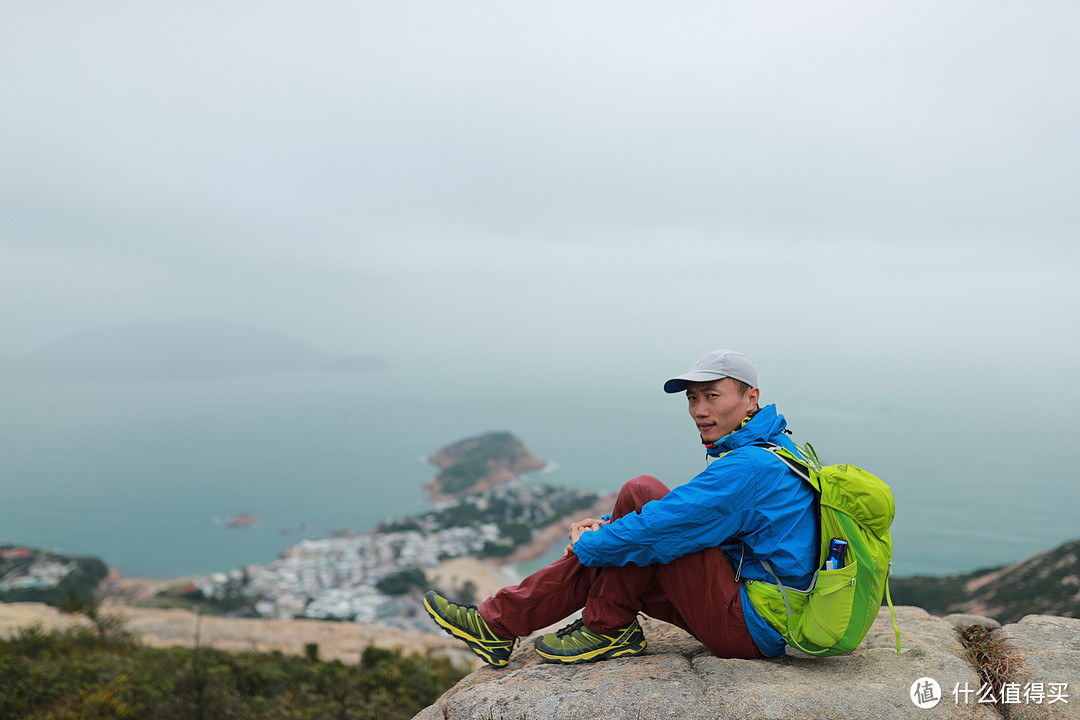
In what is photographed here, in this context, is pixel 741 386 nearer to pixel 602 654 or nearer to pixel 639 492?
pixel 639 492

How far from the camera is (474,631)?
3.39 meters

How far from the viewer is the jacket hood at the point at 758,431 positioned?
263 cm

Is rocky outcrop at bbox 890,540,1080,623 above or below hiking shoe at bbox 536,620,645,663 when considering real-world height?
below

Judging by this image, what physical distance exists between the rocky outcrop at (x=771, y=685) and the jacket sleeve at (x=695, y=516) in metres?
0.64

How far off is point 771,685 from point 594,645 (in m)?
1.02

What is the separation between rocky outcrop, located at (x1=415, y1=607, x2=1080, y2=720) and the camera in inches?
98.5

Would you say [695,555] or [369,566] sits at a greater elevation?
[695,555]

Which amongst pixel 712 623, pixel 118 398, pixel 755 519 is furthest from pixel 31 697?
pixel 118 398

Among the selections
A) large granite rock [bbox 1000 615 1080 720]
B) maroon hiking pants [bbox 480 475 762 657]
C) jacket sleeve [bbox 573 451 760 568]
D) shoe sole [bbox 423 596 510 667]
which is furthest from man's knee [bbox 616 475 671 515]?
large granite rock [bbox 1000 615 1080 720]

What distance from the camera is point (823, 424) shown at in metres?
87.6

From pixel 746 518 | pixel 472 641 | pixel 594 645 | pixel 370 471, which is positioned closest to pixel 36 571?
pixel 472 641

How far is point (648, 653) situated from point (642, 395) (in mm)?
162521

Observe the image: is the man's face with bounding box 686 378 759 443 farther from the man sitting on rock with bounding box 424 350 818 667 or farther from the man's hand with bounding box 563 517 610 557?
the man's hand with bounding box 563 517 610 557

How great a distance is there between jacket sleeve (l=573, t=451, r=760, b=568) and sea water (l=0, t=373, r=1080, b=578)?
125 ft
